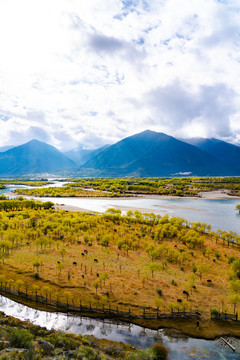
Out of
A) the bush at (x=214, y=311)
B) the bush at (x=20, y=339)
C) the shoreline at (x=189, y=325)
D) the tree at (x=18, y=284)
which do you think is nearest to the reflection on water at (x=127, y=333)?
the shoreline at (x=189, y=325)

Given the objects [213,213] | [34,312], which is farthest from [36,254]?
[213,213]

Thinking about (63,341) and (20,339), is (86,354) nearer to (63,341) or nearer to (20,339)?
(63,341)

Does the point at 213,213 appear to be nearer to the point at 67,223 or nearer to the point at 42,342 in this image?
the point at 67,223

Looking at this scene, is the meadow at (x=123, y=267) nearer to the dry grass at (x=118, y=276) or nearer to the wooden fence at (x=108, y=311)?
the dry grass at (x=118, y=276)

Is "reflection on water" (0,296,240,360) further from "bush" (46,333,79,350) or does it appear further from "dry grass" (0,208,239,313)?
"dry grass" (0,208,239,313)

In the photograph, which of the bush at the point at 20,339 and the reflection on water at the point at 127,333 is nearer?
the bush at the point at 20,339

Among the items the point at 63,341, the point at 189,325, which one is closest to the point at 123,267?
the point at 189,325
